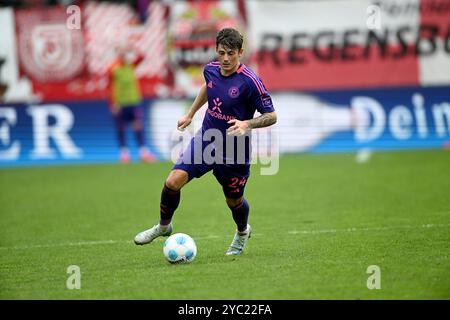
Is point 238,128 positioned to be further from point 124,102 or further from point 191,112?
point 124,102

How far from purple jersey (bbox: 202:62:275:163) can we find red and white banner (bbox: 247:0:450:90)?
13.1 m

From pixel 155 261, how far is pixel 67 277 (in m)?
1.09

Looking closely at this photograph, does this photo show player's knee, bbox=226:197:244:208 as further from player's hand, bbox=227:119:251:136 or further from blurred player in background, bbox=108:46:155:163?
blurred player in background, bbox=108:46:155:163

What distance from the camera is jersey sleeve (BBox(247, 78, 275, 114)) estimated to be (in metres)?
8.44

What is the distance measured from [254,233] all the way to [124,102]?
34.8 feet

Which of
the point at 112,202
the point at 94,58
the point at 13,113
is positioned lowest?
the point at 112,202

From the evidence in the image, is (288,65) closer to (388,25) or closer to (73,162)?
(388,25)

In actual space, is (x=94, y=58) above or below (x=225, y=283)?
above

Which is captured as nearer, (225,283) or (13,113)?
(225,283)

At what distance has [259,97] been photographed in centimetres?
847

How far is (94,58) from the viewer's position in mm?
22359

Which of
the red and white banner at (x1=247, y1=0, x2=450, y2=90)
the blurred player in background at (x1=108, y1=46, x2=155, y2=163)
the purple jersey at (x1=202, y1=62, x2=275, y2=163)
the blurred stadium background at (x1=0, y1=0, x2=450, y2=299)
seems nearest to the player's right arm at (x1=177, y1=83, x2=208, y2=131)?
the purple jersey at (x1=202, y1=62, x2=275, y2=163)

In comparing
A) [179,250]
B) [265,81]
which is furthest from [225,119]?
[265,81]
